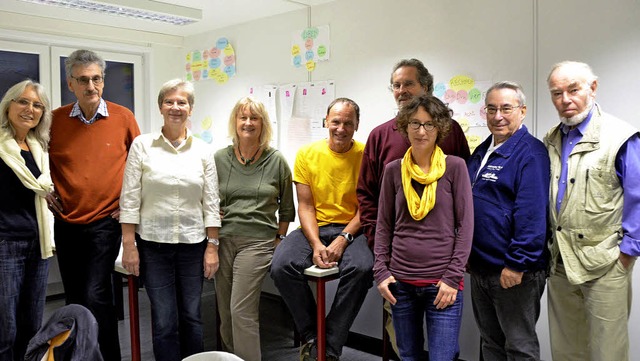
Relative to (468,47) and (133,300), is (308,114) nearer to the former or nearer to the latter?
(468,47)

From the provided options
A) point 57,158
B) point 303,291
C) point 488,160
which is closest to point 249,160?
point 303,291

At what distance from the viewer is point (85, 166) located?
8.44 ft

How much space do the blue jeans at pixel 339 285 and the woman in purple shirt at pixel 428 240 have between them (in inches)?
14.5

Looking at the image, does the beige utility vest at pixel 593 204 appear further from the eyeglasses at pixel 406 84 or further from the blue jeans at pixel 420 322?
the eyeglasses at pixel 406 84

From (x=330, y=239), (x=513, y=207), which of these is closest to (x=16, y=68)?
(x=330, y=239)

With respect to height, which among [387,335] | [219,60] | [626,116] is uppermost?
[219,60]

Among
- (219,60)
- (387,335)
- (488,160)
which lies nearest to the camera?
(488,160)

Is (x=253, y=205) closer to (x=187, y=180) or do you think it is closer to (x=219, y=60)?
(x=187, y=180)

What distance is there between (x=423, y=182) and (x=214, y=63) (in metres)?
3.18

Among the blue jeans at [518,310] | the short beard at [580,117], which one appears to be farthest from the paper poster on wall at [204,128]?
the short beard at [580,117]

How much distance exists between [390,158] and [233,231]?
870 mm

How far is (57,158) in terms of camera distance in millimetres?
2592

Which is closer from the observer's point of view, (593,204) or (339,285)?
(593,204)

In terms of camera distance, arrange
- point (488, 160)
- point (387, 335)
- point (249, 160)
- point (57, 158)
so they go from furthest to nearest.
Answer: point (387, 335), point (249, 160), point (57, 158), point (488, 160)
